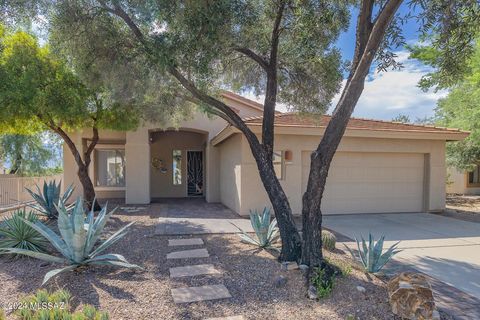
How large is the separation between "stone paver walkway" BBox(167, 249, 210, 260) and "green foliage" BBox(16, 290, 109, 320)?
221 centimetres

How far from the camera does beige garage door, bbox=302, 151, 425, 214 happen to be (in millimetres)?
11680

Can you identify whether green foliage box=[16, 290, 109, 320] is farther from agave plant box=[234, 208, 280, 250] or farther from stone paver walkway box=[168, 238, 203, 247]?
agave plant box=[234, 208, 280, 250]

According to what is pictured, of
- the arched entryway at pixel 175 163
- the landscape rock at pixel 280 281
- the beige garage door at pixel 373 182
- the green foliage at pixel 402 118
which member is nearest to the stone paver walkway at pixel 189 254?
the landscape rock at pixel 280 281

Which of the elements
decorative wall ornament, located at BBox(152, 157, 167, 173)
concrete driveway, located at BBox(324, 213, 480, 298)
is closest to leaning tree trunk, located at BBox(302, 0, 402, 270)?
concrete driveway, located at BBox(324, 213, 480, 298)

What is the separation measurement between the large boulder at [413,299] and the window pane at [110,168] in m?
15.6

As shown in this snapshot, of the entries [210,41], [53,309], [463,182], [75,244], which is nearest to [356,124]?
[210,41]

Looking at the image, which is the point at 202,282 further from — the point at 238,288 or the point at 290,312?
the point at 290,312

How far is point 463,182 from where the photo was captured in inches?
870

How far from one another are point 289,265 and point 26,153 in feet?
77.4

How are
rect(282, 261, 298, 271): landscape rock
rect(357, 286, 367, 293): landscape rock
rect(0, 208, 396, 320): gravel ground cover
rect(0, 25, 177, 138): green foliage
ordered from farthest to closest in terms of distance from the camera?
rect(0, 25, 177, 138): green foliage → rect(282, 261, 298, 271): landscape rock → rect(357, 286, 367, 293): landscape rock → rect(0, 208, 396, 320): gravel ground cover

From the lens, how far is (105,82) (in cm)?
793

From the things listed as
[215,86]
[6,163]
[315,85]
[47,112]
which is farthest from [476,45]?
[6,163]

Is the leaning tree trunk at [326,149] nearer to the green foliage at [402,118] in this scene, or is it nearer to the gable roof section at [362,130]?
the gable roof section at [362,130]

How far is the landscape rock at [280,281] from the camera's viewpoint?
4.77 metres
